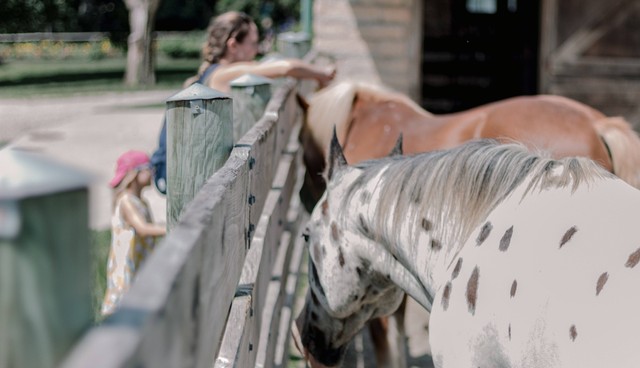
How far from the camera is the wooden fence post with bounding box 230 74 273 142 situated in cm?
407

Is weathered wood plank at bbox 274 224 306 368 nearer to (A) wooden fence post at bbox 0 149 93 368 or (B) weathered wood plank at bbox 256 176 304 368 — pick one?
(B) weathered wood plank at bbox 256 176 304 368

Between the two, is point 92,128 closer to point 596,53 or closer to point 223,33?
point 596,53

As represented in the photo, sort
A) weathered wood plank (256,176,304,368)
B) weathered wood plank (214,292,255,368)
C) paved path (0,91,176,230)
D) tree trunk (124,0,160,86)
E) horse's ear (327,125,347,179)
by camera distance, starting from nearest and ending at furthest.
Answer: weathered wood plank (214,292,255,368), horse's ear (327,125,347,179), weathered wood plank (256,176,304,368), paved path (0,91,176,230), tree trunk (124,0,160,86)

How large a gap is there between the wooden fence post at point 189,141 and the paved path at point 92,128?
6019 mm

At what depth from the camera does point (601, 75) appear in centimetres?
1020

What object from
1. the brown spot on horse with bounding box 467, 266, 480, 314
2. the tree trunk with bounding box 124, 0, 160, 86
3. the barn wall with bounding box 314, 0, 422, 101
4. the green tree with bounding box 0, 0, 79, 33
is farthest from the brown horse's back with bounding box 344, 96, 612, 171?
the green tree with bounding box 0, 0, 79, 33

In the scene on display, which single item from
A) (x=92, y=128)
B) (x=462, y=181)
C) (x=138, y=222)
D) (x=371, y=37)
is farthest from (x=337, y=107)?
(x=92, y=128)

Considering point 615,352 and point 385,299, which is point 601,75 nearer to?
point 385,299

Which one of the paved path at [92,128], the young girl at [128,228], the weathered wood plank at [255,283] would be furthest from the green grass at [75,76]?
the weathered wood plank at [255,283]

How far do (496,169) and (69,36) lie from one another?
46.7 metres

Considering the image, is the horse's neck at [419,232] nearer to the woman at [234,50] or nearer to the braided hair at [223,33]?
the woman at [234,50]

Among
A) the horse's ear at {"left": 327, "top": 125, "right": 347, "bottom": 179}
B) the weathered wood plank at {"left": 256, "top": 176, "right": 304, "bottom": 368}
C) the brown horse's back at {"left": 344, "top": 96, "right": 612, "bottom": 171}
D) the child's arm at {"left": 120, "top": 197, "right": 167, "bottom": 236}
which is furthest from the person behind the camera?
the brown horse's back at {"left": 344, "top": 96, "right": 612, "bottom": 171}

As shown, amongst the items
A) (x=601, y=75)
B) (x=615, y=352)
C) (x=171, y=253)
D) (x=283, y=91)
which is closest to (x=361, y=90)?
(x=283, y=91)

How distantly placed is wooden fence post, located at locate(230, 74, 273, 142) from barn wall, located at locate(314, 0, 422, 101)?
5400 millimetres
